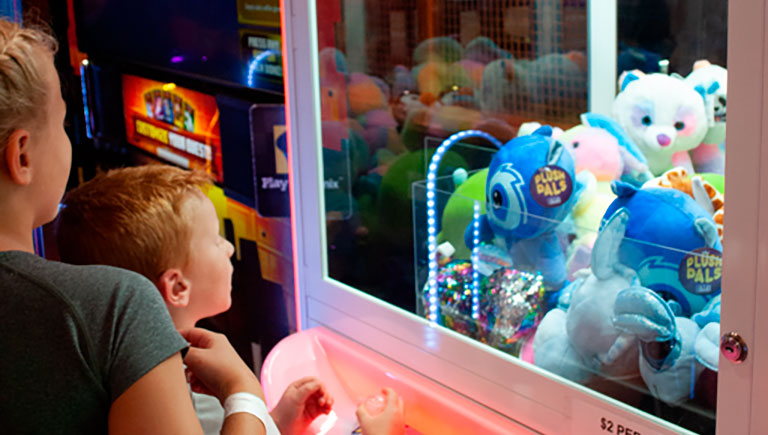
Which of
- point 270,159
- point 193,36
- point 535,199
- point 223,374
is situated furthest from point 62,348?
point 193,36

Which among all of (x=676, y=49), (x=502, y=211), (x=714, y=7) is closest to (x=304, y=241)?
Result: (x=502, y=211)

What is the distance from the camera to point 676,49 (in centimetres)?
148

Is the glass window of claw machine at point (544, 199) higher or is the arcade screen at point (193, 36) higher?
the arcade screen at point (193, 36)

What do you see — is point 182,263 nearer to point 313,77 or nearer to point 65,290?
point 65,290

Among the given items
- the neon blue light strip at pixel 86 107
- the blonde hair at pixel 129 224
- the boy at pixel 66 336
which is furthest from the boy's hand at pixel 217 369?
the neon blue light strip at pixel 86 107

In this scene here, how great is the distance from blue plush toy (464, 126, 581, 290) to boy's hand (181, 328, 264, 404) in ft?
1.85

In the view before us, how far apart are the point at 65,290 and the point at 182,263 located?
→ 331mm

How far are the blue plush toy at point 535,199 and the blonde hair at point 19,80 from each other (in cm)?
83

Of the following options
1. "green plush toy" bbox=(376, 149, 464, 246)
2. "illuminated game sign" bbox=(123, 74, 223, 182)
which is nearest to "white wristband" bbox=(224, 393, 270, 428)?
"green plush toy" bbox=(376, 149, 464, 246)

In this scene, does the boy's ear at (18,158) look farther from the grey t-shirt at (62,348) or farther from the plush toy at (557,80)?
the plush toy at (557,80)

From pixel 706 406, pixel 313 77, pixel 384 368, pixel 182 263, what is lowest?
pixel 384 368

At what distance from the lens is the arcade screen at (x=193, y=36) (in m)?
2.00

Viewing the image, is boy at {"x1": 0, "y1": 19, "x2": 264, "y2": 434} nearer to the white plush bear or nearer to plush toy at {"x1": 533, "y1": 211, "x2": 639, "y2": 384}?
plush toy at {"x1": 533, "y1": 211, "x2": 639, "y2": 384}

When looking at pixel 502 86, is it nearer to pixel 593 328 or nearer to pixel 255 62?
pixel 593 328
